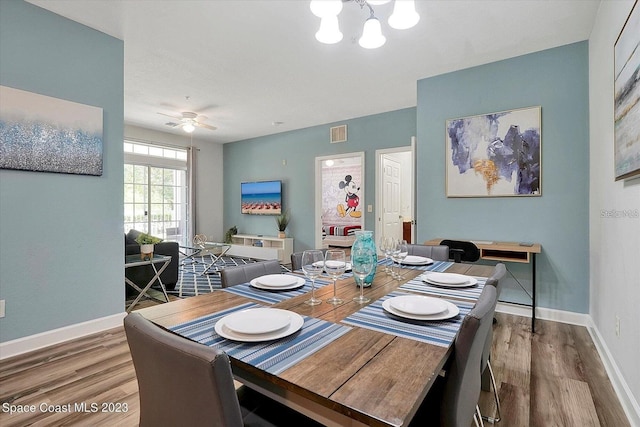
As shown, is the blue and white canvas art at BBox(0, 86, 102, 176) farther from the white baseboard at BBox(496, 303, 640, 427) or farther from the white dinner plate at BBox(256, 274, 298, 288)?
the white baseboard at BBox(496, 303, 640, 427)

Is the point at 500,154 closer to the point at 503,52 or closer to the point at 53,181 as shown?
the point at 503,52

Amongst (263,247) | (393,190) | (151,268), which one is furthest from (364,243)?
(263,247)

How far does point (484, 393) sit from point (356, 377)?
5.15 ft

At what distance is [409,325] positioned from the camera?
1.05 m

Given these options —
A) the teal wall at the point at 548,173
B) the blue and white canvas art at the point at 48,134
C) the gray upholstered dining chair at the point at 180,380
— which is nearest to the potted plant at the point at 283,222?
the teal wall at the point at 548,173

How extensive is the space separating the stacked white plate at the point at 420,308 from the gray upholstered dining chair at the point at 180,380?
24.2 inches

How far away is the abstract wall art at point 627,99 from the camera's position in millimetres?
1548

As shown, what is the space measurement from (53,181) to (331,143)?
4.00m

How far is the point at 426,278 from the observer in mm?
1581

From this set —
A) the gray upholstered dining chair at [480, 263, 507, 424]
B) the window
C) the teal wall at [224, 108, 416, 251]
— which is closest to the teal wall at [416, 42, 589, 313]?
the teal wall at [224, 108, 416, 251]

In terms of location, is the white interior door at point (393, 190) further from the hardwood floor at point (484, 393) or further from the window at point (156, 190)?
the window at point (156, 190)

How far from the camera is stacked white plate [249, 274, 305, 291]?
1.45 m

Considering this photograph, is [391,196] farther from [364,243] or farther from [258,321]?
[258,321]

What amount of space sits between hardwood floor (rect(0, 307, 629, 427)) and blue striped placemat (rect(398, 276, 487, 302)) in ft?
2.45
